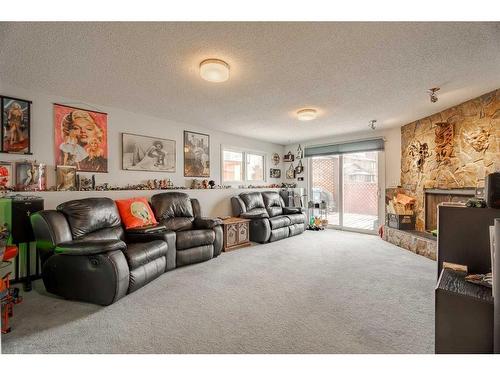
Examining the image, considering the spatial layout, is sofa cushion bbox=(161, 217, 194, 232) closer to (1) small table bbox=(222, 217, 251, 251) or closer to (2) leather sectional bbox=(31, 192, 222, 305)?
(2) leather sectional bbox=(31, 192, 222, 305)

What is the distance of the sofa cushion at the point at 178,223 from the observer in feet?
11.4

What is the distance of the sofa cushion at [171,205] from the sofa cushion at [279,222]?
1.69 metres

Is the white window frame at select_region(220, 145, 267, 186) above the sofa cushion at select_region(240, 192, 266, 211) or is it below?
above

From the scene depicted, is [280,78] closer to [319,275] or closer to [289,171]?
[319,275]

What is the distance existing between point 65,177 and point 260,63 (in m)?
2.98

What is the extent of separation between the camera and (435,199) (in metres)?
3.96

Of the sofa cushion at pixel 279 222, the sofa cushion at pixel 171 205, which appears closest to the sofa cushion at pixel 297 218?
the sofa cushion at pixel 279 222

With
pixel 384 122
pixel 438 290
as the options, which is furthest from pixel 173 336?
pixel 384 122

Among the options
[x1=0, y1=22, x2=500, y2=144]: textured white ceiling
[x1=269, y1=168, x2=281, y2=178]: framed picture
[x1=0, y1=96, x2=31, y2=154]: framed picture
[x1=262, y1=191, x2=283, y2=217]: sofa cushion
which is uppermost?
[x1=0, y1=22, x2=500, y2=144]: textured white ceiling

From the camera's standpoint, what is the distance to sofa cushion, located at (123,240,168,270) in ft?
7.73

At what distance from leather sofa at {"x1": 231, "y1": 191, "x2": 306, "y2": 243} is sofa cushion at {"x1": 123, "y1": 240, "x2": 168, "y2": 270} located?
82.2 inches

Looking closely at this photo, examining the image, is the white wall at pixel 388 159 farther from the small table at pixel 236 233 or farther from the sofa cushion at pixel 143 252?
the sofa cushion at pixel 143 252

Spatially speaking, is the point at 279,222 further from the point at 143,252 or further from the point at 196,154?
the point at 143,252

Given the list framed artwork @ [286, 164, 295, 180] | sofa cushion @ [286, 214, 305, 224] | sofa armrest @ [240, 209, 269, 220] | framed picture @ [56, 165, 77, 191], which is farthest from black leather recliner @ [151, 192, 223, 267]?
framed artwork @ [286, 164, 295, 180]
